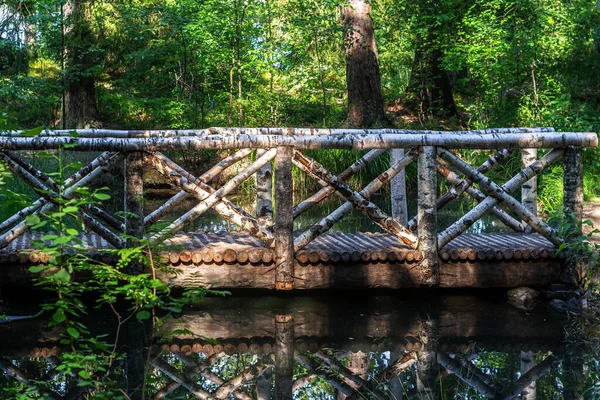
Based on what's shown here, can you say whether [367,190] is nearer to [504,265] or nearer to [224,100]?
[504,265]

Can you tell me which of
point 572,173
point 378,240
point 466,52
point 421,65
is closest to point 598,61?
point 466,52

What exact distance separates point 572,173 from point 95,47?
10345 millimetres

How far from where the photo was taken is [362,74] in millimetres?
15938

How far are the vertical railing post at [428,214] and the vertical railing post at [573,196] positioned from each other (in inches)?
47.0

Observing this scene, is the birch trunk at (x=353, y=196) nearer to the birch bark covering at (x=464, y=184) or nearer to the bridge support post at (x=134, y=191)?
the birch bark covering at (x=464, y=184)

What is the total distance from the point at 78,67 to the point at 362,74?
5.94 m

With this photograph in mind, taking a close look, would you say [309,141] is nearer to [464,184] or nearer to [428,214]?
[428,214]

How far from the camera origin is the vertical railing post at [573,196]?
680cm

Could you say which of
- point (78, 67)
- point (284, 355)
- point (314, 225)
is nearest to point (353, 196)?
point (314, 225)

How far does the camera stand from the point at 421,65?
1848 cm

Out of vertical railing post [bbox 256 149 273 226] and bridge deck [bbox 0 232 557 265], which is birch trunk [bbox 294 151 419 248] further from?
vertical railing post [bbox 256 149 273 226]

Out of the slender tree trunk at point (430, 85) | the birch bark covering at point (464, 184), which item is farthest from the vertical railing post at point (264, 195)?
the slender tree trunk at point (430, 85)

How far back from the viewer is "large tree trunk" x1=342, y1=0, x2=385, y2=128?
15.7 metres

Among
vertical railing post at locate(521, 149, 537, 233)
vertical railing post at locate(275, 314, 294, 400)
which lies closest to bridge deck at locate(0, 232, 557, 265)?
vertical railing post at locate(275, 314, 294, 400)
